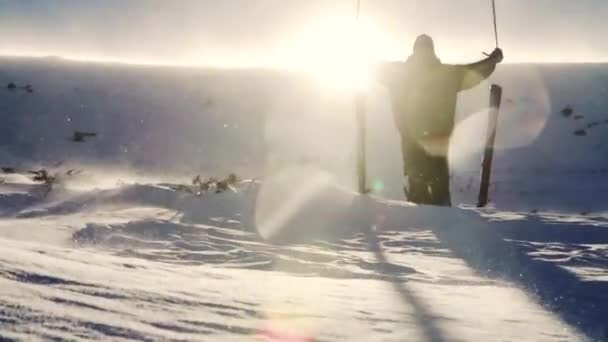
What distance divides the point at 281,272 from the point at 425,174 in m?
4.16

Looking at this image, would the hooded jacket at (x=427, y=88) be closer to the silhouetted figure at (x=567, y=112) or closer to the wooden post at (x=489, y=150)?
the wooden post at (x=489, y=150)

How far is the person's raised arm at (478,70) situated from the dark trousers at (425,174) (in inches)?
33.2

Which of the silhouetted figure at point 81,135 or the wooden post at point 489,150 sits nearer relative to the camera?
the wooden post at point 489,150

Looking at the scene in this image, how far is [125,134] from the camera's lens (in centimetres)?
1939

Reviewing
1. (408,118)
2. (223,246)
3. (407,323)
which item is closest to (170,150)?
(408,118)

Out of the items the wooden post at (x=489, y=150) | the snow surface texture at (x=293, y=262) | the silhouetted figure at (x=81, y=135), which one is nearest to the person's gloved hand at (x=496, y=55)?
the wooden post at (x=489, y=150)

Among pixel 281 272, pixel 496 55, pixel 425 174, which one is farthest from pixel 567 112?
pixel 281 272

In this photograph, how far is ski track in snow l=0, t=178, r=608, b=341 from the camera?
2600 mm

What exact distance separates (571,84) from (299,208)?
20499 millimetres

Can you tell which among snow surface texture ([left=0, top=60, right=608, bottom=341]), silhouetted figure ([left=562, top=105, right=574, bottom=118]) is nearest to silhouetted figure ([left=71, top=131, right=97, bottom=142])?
snow surface texture ([left=0, top=60, right=608, bottom=341])

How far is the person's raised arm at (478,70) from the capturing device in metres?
8.13

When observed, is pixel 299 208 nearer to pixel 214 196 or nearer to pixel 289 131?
pixel 214 196

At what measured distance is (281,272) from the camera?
445 centimetres

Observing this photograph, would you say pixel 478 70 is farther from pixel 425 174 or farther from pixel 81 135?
pixel 81 135
